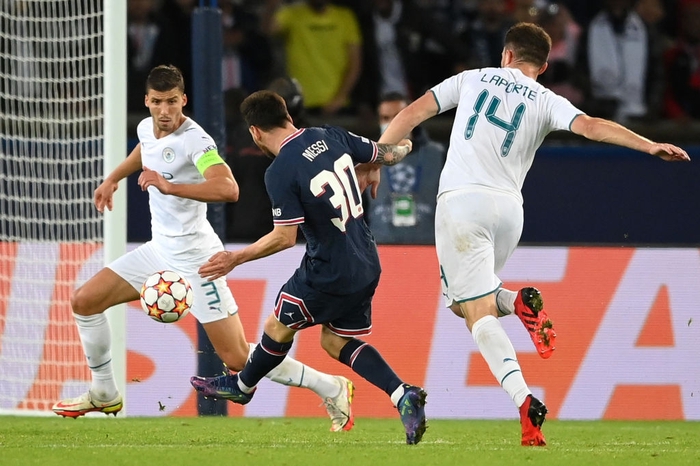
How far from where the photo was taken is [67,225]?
9648 millimetres

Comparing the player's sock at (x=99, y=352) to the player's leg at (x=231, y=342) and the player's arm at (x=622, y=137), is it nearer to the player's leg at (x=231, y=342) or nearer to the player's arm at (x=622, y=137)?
the player's leg at (x=231, y=342)

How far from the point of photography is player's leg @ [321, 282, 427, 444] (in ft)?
22.2

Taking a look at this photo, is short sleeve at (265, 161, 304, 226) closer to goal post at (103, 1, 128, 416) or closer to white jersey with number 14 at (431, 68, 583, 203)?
white jersey with number 14 at (431, 68, 583, 203)

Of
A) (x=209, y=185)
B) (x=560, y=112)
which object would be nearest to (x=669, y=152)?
(x=560, y=112)

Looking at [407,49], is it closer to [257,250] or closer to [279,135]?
[279,135]

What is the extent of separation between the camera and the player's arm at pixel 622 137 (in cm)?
625

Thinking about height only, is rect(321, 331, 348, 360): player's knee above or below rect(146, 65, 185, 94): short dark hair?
below

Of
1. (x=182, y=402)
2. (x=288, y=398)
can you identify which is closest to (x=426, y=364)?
(x=288, y=398)

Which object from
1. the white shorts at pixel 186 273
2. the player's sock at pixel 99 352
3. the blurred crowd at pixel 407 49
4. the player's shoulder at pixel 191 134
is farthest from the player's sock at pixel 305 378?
the blurred crowd at pixel 407 49

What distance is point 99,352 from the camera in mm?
8258

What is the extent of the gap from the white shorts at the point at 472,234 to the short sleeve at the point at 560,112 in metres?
0.45

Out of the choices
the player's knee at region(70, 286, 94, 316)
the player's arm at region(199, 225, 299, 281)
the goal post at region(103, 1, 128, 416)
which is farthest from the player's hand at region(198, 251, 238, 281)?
the goal post at region(103, 1, 128, 416)

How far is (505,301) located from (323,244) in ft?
3.26

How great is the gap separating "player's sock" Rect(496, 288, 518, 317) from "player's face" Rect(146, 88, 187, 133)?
2.25 meters
